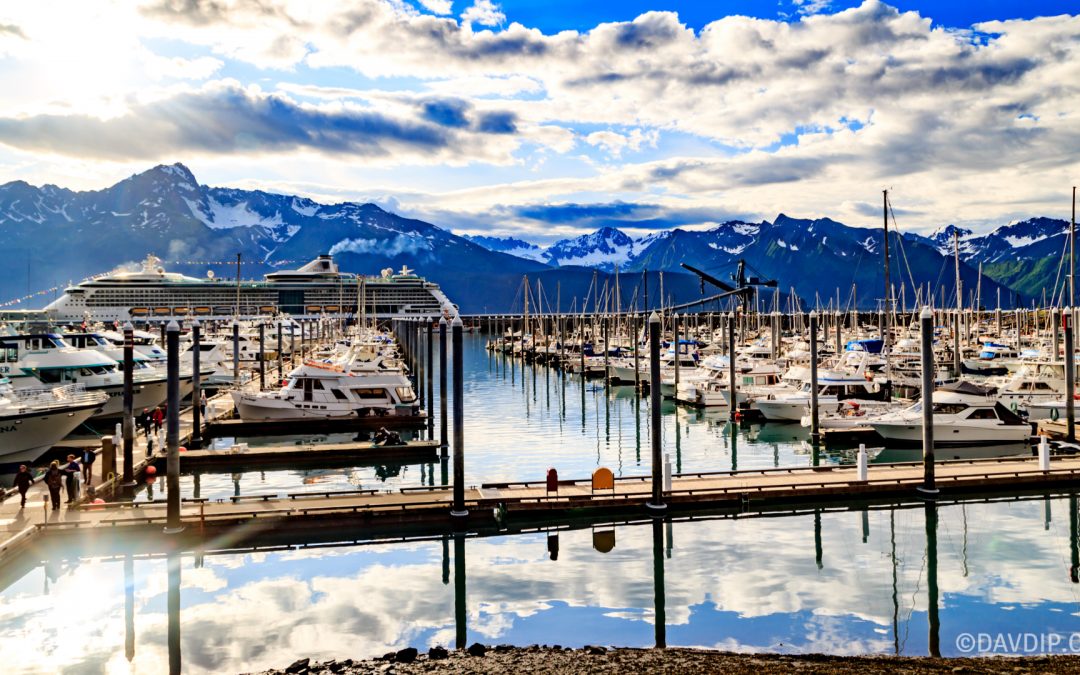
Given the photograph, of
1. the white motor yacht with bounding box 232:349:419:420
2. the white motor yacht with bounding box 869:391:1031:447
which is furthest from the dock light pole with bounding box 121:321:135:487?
the white motor yacht with bounding box 869:391:1031:447

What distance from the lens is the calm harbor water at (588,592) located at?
16.2 meters

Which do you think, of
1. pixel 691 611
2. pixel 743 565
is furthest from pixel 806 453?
pixel 691 611

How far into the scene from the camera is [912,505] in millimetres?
25578

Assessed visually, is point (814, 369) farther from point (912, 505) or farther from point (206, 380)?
point (206, 380)

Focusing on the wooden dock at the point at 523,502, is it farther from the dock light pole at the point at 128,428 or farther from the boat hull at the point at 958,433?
the boat hull at the point at 958,433

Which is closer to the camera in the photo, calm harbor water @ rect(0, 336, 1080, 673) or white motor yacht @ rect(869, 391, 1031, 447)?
calm harbor water @ rect(0, 336, 1080, 673)

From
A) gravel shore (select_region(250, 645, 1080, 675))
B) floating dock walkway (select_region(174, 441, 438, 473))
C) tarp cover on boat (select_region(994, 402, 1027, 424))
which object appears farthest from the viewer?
tarp cover on boat (select_region(994, 402, 1027, 424))

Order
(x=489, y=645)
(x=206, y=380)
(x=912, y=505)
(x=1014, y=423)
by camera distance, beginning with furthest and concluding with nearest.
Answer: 1. (x=206, y=380)
2. (x=1014, y=423)
3. (x=912, y=505)
4. (x=489, y=645)

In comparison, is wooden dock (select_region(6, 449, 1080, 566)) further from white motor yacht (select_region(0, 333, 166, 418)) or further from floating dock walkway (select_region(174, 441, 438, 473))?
white motor yacht (select_region(0, 333, 166, 418))

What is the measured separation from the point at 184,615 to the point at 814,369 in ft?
98.9

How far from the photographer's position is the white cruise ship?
153 metres

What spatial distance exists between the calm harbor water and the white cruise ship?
12907cm

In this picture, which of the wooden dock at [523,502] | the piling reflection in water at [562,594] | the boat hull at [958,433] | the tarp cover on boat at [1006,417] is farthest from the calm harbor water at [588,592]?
the tarp cover on boat at [1006,417]

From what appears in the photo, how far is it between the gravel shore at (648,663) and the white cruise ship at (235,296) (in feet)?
446
